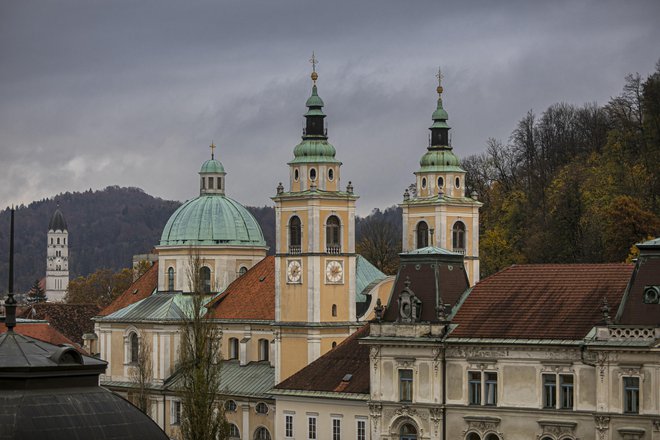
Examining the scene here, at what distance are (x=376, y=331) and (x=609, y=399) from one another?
11.5 metres

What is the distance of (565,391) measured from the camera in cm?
6731

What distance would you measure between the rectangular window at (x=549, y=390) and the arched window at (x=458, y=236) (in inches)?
1197

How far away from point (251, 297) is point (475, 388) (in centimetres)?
3648

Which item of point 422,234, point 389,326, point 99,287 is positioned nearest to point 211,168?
point 422,234

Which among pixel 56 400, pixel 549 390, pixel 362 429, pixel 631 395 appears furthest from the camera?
pixel 362 429

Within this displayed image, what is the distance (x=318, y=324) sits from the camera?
305 feet

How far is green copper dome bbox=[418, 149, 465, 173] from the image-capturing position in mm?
99125

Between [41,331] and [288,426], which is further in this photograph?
[41,331]

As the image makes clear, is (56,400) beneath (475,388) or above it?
above

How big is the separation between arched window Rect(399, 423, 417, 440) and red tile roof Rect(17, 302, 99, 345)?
67.9 m

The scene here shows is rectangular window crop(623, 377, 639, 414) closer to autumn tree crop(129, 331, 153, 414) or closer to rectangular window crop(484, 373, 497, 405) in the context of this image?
rectangular window crop(484, 373, 497, 405)

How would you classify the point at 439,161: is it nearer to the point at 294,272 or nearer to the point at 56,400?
the point at 294,272

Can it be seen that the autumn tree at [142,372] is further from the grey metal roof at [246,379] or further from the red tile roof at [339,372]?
the red tile roof at [339,372]

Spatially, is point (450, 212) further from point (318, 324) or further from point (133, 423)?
point (133, 423)
